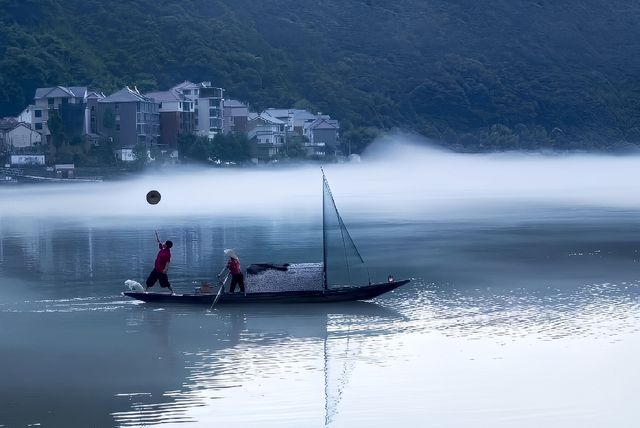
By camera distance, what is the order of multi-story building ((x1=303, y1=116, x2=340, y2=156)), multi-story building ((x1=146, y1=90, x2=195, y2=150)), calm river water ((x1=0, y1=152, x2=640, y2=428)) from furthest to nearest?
multi-story building ((x1=303, y1=116, x2=340, y2=156)), multi-story building ((x1=146, y1=90, x2=195, y2=150)), calm river water ((x1=0, y1=152, x2=640, y2=428))

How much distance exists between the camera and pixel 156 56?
6201 inches

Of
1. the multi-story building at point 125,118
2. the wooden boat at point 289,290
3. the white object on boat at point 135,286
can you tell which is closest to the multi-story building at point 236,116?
the multi-story building at point 125,118

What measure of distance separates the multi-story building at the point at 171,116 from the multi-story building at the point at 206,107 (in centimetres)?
340

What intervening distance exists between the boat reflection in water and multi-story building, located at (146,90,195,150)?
10707 cm

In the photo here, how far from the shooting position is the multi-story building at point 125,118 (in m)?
126

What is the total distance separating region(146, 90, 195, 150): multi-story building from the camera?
13300 cm

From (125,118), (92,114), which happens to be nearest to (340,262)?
(125,118)

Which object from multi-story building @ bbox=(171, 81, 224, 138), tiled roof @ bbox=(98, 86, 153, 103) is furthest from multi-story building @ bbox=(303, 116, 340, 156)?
tiled roof @ bbox=(98, 86, 153, 103)

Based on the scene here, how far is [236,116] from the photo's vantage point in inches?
5910

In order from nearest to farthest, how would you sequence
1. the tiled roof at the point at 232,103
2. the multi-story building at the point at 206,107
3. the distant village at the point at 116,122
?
the distant village at the point at 116,122
the multi-story building at the point at 206,107
the tiled roof at the point at 232,103

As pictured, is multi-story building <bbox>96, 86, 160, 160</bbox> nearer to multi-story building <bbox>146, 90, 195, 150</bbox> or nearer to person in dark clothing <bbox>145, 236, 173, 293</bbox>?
multi-story building <bbox>146, 90, 195, 150</bbox>

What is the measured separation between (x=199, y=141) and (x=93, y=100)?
1338cm

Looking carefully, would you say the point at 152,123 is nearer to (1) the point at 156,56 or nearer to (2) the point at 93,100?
(2) the point at 93,100

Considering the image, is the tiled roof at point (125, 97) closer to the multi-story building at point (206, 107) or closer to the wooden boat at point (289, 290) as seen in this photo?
the multi-story building at point (206, 107)
